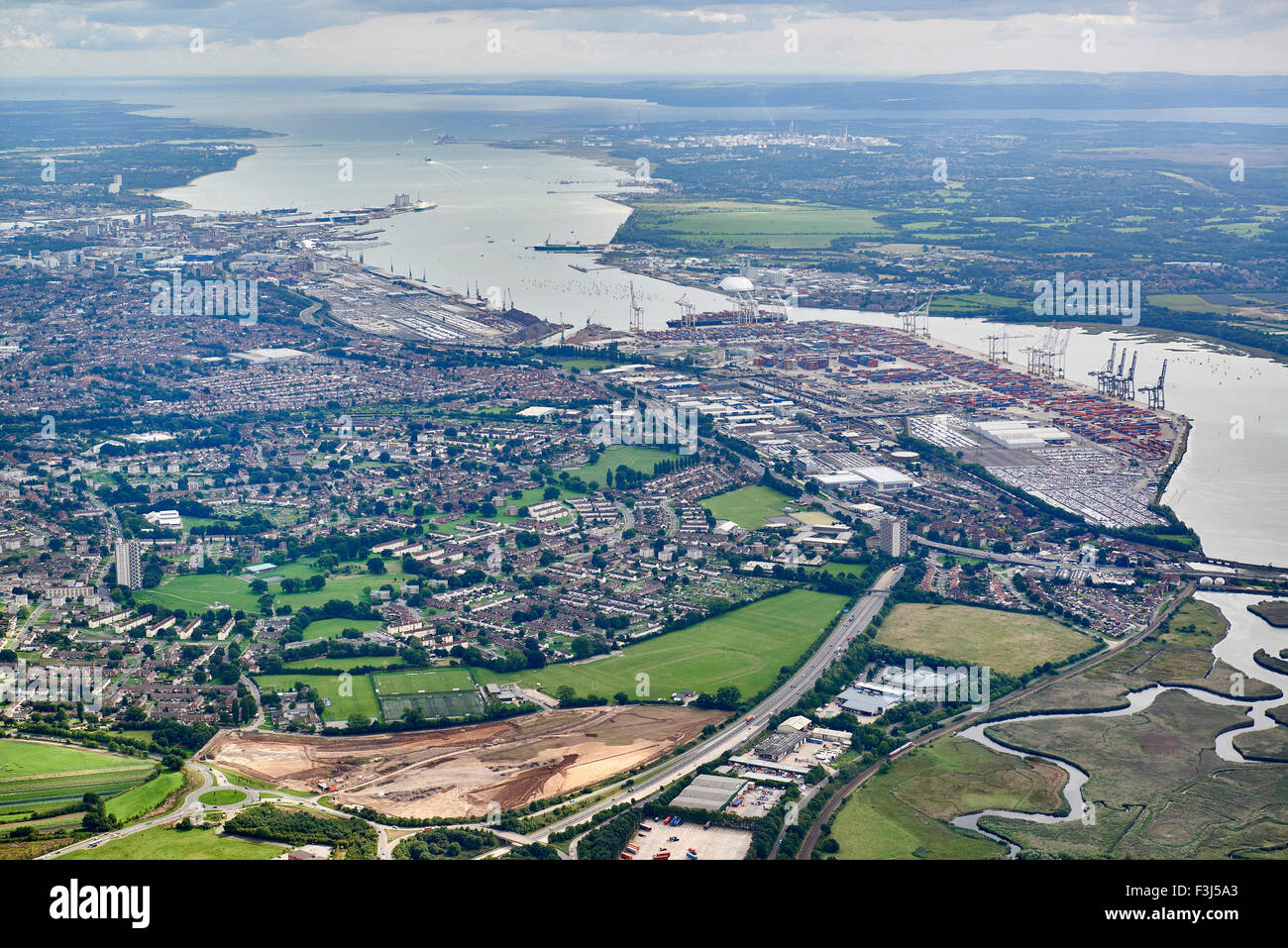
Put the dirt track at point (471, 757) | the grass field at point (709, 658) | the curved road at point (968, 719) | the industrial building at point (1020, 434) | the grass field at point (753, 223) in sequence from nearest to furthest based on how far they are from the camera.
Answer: the curved road at point (968, 719)
the dirt track at point (471, 757)
the grass field at point (709, 658)
the industrial building at point (1020, 434)
the grass field at point (753, 223)

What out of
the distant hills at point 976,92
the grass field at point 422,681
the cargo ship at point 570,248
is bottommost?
the grass field at point 422,681

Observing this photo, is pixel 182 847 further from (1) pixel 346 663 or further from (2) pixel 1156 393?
(2) pixel 1156 393

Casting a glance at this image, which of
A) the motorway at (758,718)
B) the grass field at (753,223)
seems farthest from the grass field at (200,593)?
the grass field at (753,223)

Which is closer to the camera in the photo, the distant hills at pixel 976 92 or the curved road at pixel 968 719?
the curved road at pixel 968 719

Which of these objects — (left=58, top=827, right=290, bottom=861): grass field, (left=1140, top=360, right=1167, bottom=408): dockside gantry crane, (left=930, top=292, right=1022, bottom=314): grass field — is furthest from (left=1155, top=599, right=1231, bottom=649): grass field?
(left=930, top=292, right=1022, bottom=314): grass field

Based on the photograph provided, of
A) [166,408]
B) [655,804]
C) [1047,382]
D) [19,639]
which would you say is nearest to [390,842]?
[655,804]

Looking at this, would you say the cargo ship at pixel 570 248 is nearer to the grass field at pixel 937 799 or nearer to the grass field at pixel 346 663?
the grass field at pixel 346 663

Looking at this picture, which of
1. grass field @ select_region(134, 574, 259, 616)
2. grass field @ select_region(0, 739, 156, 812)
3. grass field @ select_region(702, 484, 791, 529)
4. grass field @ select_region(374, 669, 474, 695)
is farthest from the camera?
grass field @ select_region(702, 484, 791, 529)

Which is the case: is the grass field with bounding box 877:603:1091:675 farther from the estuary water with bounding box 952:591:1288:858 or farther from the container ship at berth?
the container ship at berth
